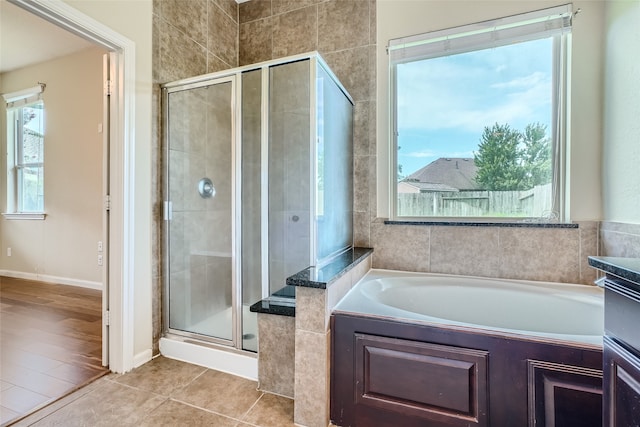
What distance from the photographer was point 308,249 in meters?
1.87

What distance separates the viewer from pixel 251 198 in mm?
2012

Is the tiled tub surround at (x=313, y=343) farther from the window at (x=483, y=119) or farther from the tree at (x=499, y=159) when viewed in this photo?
the tree at (x=499, y=159)

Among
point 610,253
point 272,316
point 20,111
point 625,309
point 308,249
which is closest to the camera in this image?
point 625,309

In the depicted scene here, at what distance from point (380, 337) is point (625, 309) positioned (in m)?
0.83

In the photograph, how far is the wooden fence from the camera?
1.99 metres

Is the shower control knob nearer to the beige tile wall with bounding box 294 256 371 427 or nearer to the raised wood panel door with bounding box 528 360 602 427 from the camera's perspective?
the beige tile wall with bounding box 294 256 371 427

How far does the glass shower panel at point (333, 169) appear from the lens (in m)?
1.80

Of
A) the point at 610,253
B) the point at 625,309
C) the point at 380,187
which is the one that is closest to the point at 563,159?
the point at 610,253

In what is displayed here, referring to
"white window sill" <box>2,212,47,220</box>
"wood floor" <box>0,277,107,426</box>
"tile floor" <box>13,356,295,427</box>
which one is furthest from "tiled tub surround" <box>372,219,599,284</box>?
"white window sill" <box>2,212,47,220</box>

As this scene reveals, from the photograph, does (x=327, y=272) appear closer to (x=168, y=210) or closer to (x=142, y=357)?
(x=168, y=210)

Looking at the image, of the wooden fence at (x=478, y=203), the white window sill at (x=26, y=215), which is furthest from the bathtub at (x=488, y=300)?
the white window sill at (x=26, y=215)

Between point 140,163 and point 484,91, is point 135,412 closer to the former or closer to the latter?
point 140,163

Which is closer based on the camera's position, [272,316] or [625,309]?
[625,309]

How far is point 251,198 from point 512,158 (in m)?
1.84
